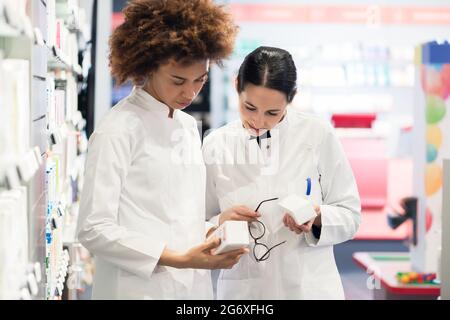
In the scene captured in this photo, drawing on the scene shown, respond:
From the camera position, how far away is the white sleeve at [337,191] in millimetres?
2143

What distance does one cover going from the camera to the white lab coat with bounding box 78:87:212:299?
1721 millimetres

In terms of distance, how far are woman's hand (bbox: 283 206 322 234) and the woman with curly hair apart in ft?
0.95

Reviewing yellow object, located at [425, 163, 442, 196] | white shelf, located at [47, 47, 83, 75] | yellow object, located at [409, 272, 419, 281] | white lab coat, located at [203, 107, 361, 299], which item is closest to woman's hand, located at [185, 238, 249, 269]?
white lab coat, located at [203, 107, 361, 299]

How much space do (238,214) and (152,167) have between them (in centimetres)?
39

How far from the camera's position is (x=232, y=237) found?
1779mm

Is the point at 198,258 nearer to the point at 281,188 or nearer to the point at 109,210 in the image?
the point at 109,210

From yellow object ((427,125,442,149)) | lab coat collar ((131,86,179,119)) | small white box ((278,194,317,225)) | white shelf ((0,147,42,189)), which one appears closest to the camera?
white shelf ((0,147,42,189))

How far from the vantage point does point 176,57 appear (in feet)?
5.87

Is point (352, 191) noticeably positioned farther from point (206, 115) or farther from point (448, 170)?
point (206, 115)

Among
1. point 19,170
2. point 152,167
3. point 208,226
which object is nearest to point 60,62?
point 208,226

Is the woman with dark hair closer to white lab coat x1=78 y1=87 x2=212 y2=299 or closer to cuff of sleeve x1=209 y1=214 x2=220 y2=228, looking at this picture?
cuff of sleeve x1=209 y1=214 x2=220 y2=228

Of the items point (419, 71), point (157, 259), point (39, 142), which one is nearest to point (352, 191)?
point (157, 259)

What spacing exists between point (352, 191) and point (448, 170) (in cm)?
55

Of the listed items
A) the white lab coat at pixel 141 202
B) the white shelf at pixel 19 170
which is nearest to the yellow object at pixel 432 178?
the white lab coat at pixel 141 202
